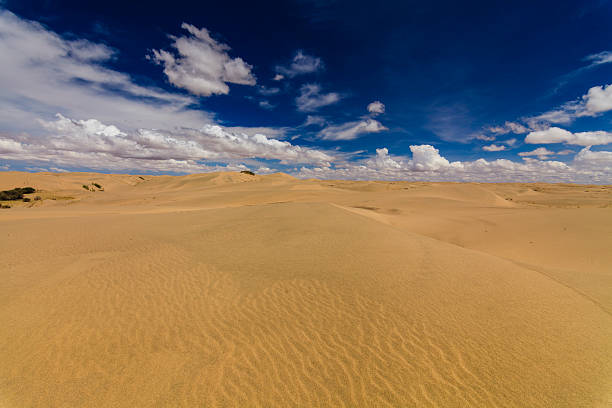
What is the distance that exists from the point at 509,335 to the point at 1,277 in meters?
10.6

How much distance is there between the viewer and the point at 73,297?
16.6 ft

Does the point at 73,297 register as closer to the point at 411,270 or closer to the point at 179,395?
the point at 179,395

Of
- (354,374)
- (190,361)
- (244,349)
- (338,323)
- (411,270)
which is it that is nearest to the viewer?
(354,374)

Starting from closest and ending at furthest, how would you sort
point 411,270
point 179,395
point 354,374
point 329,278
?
point 179,395 → point 354,374 → point 329,278 → point 411,270

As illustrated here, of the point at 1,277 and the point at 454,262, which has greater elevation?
the point at 1,277

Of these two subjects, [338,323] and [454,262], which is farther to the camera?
[454,262]

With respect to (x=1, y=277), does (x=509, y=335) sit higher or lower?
lower

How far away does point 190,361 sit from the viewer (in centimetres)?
345

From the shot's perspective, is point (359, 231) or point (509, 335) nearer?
point (509, 335)

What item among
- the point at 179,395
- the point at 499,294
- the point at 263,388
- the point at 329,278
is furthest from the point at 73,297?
the point at 499,294

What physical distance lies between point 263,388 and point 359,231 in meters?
7.42

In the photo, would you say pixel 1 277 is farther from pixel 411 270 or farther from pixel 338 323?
pixel 411 270

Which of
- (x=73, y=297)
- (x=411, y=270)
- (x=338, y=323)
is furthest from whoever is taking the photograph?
(x=411, y=270)

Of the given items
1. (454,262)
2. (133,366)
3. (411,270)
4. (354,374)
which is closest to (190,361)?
(133,366)
